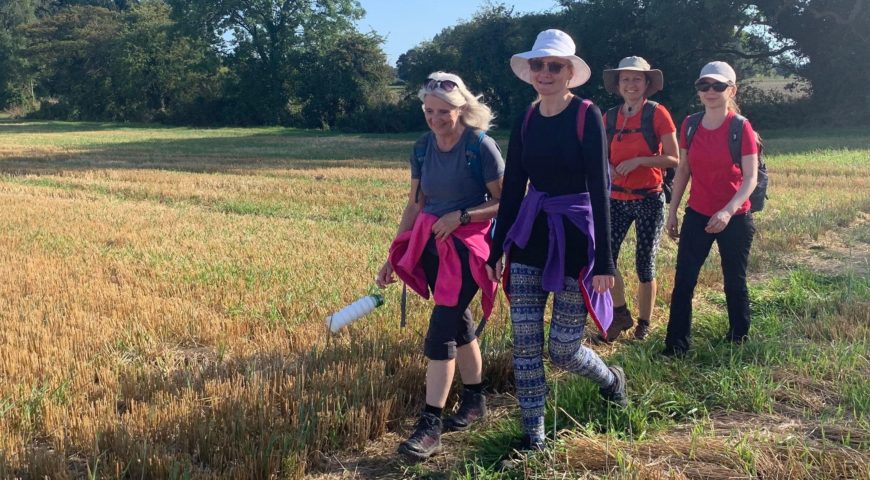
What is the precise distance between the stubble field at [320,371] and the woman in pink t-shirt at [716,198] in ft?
0.89

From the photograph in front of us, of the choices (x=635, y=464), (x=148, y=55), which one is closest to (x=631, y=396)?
(x=635, y=464)

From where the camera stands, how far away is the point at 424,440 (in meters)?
3.28

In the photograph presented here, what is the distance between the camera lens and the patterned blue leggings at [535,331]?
10.2ft

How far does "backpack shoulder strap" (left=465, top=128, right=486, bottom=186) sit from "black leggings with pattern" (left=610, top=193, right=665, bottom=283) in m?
1.61

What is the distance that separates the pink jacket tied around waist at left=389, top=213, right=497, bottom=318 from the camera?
3.36 metres

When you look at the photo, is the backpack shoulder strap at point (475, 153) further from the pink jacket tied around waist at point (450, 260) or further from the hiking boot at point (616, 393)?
the hiking boot at point (616, 393)

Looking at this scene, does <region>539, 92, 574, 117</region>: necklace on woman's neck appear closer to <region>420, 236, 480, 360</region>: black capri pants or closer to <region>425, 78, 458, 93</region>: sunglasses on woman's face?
<region>425, 78, 458, 93</region>: sunglasses on woman's face

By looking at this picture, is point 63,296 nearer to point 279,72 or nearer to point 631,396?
point 631,396

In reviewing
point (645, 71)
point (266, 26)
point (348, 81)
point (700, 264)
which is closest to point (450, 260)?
point (700, 264)

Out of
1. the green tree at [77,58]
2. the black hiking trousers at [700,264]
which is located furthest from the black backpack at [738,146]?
the green tree at [77,58]

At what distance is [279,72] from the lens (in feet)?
158

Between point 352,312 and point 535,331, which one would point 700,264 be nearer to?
point 535,331

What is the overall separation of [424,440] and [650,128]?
2.62 metres

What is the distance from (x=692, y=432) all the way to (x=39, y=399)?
10.7 feet
